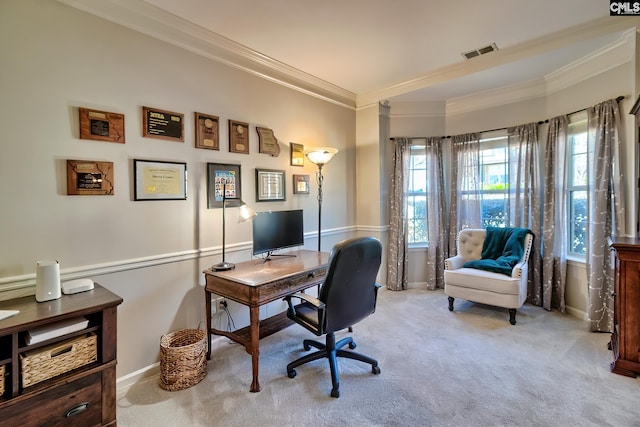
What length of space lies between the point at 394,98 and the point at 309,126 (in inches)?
52.9

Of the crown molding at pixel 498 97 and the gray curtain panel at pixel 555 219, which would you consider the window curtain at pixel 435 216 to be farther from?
the gray curtain panel at pixel 555 219

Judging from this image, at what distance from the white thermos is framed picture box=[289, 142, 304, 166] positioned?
87.2 inches

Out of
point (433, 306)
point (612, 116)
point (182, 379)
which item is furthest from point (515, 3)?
point (182, 379)

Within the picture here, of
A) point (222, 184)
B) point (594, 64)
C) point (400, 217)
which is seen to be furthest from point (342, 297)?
point (594, 64)

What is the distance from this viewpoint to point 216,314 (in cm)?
262

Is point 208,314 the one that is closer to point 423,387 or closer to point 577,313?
point 423,387

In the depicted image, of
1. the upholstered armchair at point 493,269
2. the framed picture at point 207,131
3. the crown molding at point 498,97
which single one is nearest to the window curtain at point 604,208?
the upholstered armchair at point 493,269

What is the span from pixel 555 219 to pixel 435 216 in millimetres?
1317

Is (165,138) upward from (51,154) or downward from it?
upward

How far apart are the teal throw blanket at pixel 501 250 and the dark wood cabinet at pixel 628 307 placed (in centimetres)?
109

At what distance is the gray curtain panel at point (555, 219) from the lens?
328cm

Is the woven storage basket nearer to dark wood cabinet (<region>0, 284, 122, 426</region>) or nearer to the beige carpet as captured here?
the beige carpet

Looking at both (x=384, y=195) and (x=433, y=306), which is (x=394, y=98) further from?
(x=433, y=306)

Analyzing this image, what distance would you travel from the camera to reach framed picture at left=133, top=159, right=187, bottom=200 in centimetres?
217
